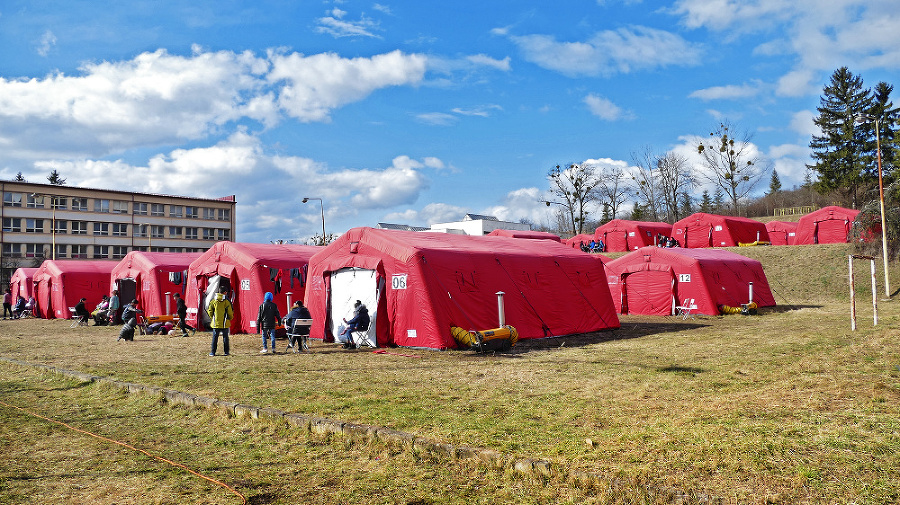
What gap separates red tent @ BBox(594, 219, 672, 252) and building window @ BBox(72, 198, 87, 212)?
56088mm

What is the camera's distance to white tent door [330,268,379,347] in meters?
15.9

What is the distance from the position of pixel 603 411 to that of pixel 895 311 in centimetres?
2013

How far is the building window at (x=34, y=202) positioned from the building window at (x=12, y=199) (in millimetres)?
680

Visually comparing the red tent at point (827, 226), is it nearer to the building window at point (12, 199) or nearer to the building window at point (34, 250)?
the building window at point (34, 250)

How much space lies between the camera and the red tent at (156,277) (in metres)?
25.6

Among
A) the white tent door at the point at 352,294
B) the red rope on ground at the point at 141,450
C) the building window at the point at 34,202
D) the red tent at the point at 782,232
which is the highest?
the building window at the point at 34,202

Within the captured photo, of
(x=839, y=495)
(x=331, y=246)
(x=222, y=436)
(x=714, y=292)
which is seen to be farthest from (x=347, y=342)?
(x=714, y=292)

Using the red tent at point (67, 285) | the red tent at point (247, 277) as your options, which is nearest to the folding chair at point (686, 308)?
the red tent at point (247, 277)

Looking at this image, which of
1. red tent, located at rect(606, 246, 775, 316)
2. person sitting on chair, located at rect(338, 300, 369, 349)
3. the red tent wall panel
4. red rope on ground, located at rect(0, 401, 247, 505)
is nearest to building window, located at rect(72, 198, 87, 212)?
red tent, located at rect(606, 246, 775, 316)

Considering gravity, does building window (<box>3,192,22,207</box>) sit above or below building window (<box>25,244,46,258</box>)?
above

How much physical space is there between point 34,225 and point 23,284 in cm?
3295

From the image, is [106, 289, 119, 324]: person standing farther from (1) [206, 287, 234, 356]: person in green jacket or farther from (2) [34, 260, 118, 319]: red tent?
(1) [206, 287, 234, 356]: person in green jacket

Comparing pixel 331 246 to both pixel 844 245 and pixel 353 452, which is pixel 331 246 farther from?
pixel 844 245

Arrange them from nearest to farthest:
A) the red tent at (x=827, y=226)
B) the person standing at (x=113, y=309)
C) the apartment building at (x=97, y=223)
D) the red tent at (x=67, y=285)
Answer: the person standing at (x=113, y=309)
the red tent at (x=67, y=285)
the red tent at (x=827, y=226)
the apartment building at (x=97, y=223)
